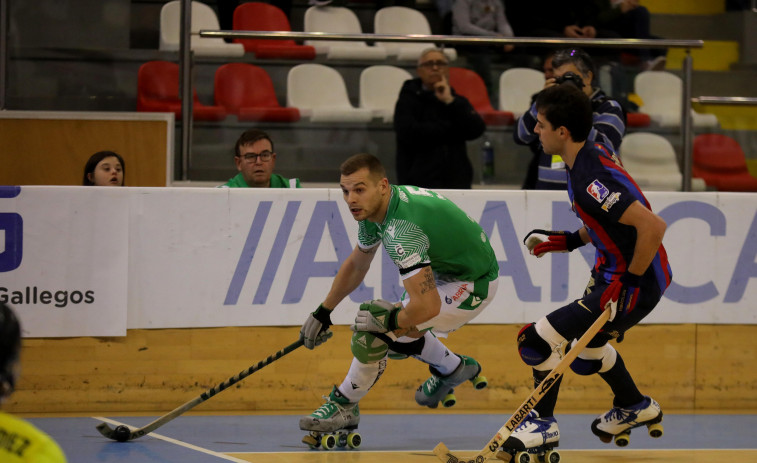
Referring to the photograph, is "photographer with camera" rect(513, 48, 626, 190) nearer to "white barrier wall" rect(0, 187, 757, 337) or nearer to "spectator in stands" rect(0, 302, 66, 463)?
"white barrier wall" rect(0, 187, 757, 337)

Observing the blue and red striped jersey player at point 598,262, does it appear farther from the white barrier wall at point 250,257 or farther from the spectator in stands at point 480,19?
the spectator in stands at point 480,19

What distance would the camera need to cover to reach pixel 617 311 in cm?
528

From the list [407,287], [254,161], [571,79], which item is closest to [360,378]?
[407,287]

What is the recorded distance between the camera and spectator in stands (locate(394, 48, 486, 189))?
7824 millimetres

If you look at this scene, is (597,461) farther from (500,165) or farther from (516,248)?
(500,165)

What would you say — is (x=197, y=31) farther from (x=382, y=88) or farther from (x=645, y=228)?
(x=645, y=228)

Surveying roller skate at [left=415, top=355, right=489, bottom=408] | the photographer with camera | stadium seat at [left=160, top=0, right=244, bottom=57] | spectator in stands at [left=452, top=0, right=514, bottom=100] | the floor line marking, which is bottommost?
the floor line marking

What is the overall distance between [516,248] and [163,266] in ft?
7.48

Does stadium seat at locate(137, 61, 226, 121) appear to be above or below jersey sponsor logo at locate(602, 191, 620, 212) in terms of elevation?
above

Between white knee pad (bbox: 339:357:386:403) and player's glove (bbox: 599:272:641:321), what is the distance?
4.28ft

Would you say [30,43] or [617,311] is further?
[30,43]

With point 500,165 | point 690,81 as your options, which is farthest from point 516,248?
point 690,81

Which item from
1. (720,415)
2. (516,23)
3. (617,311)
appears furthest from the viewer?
(516,23)

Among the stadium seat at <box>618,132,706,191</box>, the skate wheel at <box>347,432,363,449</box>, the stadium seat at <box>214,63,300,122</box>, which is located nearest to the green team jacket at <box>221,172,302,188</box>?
the stadium seat at <box>214,63,300,122</box>
